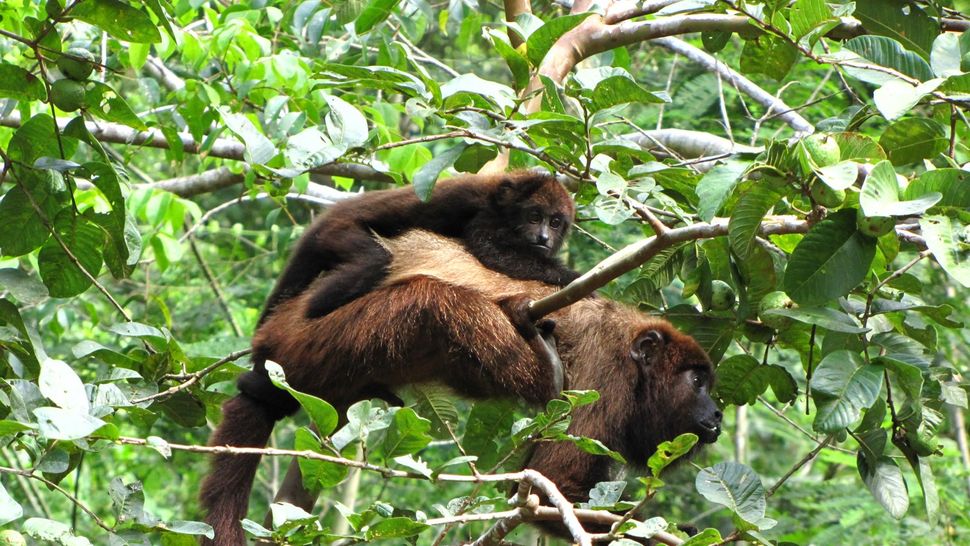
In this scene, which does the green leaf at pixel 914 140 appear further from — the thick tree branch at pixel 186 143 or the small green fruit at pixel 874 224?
the thick tree branch at pixel 186 143

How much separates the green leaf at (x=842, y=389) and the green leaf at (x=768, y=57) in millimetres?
1428

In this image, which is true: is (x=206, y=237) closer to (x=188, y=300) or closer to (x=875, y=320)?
(x=188, y=300)

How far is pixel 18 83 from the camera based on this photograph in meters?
3.53

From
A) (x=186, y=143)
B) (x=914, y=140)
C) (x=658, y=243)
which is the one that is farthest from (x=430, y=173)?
(x=186, y=143)

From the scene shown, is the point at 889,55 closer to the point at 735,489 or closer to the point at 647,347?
the point at 735,489

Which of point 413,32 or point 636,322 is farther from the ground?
point 413,32

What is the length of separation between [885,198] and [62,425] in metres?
2.08

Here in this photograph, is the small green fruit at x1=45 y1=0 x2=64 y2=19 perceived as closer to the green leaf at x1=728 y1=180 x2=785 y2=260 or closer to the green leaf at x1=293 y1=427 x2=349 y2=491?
the green leaf at x1=293 y1=427 x2=349 y2=491

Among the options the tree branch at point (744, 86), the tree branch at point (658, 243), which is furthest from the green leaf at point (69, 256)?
the tree branch at point (744, 86)

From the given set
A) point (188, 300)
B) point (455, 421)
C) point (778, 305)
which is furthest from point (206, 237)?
point (778, 305)

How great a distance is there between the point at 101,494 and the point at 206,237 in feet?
12.1

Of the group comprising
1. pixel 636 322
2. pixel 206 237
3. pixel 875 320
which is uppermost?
pixel 875 320

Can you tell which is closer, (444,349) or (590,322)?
(444,349)

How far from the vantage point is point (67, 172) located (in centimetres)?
364
